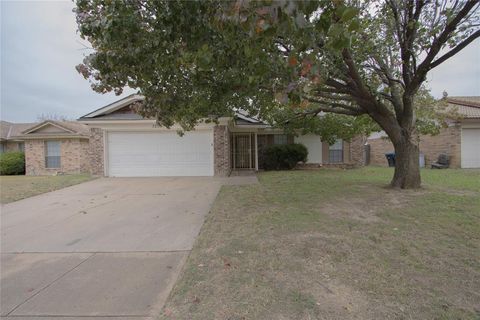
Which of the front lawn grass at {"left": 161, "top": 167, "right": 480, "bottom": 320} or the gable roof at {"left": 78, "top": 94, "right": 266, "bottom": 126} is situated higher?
the gable roof at {"left": 78, "top": 94, "right": 266, "bottom": 126}

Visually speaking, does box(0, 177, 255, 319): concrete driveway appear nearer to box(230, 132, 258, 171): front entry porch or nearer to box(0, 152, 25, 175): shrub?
box(230, 132, 258, 171): front entry porch

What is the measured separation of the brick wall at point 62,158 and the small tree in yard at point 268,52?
44.5ft

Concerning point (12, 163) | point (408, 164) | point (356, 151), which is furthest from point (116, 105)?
point (356, 151)

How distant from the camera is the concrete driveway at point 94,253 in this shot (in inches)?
124

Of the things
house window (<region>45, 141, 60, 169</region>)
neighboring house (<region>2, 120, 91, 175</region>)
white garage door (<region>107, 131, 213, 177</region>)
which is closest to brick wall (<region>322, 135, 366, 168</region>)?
white garage door (<region>107, 131, 213, 177</region>)

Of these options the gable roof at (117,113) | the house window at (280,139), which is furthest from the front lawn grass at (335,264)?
the house window at (280,139)

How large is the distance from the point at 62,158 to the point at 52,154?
80 cm

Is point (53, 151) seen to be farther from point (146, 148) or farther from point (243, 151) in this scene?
point (243, 151)

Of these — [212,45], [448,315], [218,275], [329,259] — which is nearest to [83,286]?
[218,275]

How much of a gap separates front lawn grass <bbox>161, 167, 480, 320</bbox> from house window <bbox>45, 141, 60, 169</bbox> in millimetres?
17611

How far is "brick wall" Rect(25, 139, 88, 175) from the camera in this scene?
63.9ft

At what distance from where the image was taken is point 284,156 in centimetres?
1719

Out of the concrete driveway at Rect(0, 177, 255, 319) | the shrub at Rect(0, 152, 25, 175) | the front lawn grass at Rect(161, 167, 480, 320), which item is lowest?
the concrete driveway at Rect(0, 177, 255, 319)

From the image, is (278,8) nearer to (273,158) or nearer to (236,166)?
(273,158)
